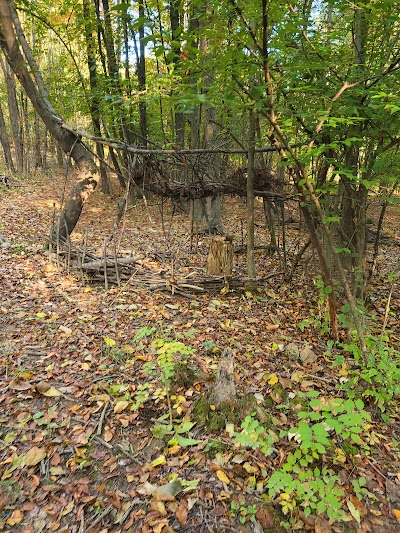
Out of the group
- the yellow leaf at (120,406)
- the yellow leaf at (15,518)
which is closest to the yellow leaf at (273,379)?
the yellow leaf at (120,406)

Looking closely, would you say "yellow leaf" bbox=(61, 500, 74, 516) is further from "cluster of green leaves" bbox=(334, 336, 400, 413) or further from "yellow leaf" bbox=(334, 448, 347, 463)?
"cluster of green leaves" bbox=(334, 336, 400, 413)

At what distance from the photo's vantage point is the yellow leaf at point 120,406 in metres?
3.04

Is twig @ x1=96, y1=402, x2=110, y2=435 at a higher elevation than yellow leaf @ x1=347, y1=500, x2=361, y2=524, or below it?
higher

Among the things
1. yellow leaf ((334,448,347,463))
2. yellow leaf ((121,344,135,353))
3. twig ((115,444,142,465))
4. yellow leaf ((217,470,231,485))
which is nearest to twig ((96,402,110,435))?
twig ((115,444,142,465))

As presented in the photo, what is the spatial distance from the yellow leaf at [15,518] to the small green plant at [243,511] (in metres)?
1.39

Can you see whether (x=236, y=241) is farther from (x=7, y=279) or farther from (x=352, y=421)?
(x=352, y=421)

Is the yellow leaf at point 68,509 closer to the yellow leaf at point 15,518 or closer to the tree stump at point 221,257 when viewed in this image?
the yellow leaf at point 15,518

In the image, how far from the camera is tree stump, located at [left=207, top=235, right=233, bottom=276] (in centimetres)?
567

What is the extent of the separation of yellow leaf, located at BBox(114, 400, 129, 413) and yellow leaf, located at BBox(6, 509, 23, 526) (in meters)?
0.96

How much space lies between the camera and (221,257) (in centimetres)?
570

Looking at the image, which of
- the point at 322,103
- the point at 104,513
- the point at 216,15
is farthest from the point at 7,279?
the point at 322,103

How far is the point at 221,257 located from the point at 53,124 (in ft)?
14.2

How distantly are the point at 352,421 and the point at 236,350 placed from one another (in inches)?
76.1

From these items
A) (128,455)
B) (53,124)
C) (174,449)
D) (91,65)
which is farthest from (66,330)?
(91,65)
